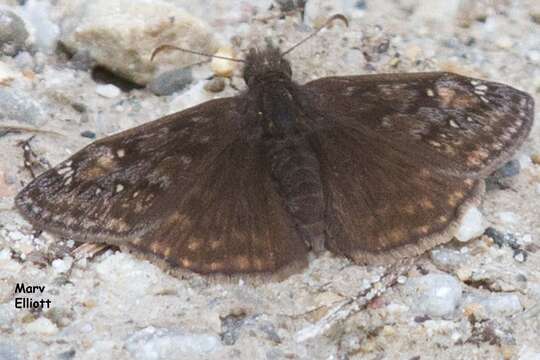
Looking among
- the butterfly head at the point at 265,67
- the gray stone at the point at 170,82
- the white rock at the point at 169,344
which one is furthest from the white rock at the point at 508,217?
the gray stone at the point at 170,82

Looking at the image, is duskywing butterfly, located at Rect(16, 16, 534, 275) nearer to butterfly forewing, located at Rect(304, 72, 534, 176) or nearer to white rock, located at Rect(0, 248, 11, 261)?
butterfly forewing, located at Rect(304, 72, 534, 176)

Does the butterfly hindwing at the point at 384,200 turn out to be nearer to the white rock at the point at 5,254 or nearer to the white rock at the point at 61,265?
the white rock at the point at 61,265

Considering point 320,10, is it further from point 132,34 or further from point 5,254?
point 5,254

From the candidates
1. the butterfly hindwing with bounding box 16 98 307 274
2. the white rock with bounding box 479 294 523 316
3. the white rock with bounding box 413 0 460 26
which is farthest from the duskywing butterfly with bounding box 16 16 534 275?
the white rock with bounding box 413 0 460 26

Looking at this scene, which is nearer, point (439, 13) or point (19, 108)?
point (19, 108)

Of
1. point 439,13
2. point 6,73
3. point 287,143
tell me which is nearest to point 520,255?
point 287,143

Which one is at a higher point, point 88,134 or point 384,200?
point 384,200

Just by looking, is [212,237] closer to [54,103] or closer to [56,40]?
[54,103]
